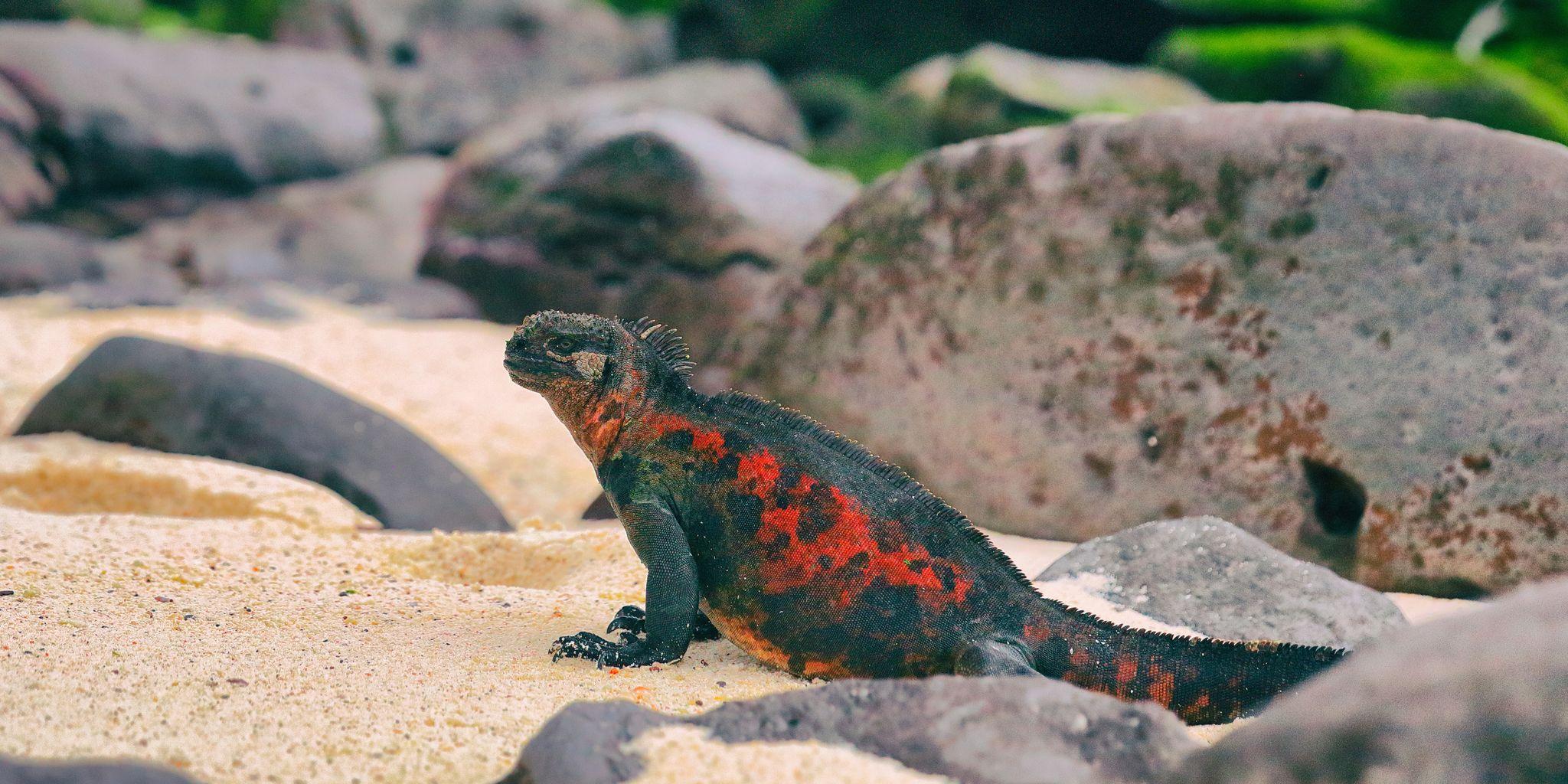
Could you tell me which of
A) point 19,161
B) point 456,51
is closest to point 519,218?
point 19,161

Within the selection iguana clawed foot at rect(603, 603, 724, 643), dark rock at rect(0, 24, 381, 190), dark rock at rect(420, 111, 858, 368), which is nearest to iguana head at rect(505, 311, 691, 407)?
iguana clawed foot at rect(603, 603, 724, 643)

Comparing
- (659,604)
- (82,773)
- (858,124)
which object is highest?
(82,773)

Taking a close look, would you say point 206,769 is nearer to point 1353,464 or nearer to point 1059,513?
point 1059,513

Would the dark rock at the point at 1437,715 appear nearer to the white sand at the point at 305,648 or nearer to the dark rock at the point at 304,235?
the white sand at the point at 305,648

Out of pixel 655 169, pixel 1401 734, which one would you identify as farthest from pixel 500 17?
pixel 1401 734

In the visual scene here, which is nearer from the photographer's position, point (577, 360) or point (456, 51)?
point (577, 360)

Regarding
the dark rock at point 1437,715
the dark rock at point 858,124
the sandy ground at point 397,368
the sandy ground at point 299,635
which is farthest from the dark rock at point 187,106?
the dark rock at point 1437,715

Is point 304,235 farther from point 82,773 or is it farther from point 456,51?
point 82,773
